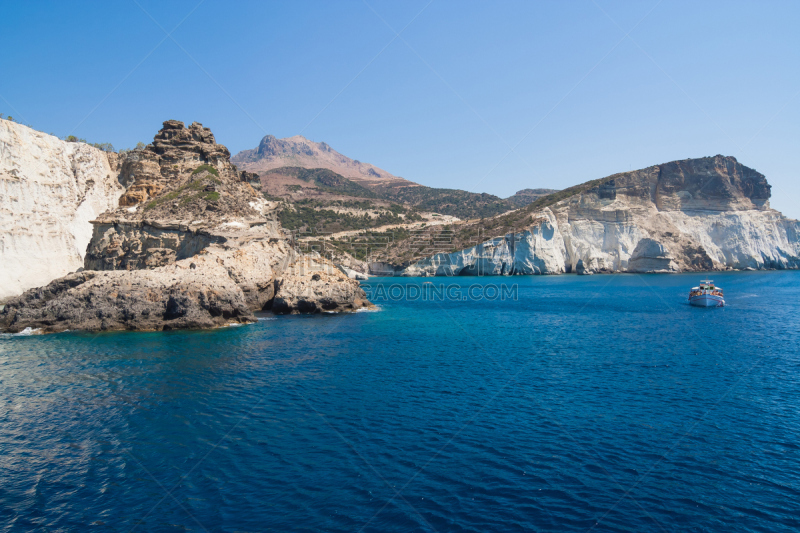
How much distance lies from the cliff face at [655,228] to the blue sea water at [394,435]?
73932mm

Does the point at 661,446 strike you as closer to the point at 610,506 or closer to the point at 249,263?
the point at 610,506

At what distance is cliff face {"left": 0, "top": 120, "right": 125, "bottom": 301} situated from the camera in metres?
37.4

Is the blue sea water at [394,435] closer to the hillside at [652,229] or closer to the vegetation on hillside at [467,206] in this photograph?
the hillside at [652,229]

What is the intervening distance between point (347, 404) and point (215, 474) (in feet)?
19.0

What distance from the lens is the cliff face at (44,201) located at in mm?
37438

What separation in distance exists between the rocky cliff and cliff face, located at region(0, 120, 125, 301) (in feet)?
5.81

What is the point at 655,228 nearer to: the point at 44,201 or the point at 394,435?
the point at 394,435

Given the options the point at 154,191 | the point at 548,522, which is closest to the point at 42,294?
the point at 154,191

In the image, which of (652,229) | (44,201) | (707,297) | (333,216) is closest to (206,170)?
(44,201)

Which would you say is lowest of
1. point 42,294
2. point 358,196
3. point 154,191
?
point 42,294

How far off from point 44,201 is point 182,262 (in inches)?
690

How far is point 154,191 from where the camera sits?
46438 millimetres

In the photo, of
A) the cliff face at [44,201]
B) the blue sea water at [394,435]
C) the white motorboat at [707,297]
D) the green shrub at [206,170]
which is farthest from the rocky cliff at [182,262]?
the white motorboat at [707,297]

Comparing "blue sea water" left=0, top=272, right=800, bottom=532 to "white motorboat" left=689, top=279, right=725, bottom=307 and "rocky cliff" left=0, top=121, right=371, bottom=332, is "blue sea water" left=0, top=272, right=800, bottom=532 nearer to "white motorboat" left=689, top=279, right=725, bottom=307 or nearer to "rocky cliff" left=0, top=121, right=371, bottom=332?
"rocky cliff" left=0, top=121, right=371, bottom=332
